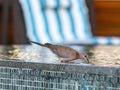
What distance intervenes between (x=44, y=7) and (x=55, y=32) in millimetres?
256

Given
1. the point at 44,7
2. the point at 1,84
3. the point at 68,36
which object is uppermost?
the point at 44,7

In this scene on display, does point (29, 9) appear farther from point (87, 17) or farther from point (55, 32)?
point (87, 17)

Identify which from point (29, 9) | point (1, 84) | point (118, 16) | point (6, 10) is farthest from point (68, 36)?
point (1, 84)

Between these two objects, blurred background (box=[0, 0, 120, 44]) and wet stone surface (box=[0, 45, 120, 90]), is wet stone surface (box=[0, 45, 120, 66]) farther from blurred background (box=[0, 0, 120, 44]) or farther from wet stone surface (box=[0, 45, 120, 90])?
blurred background (box=[0, 0, 120, 44])

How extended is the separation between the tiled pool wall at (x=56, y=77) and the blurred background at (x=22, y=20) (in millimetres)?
2563

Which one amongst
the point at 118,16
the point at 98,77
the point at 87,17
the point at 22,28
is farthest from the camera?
the point at 118,16

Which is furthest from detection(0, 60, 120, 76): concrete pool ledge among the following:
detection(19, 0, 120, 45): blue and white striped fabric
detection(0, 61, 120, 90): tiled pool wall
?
detection(19, 0, 120, 45): blue and white striped fabric

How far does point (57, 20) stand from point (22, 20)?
0.56m

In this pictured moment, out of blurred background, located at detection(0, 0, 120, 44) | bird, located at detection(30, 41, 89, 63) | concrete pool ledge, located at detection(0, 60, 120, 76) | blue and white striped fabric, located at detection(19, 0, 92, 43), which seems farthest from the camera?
blue and white striped fabric, located at detection(19, 0, 92, 43)

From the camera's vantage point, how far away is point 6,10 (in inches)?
190

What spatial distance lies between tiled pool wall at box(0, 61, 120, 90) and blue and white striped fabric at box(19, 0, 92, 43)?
2.58m

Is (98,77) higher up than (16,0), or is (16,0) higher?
(16,0)

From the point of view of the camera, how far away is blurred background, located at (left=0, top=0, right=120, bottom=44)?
4.07 m

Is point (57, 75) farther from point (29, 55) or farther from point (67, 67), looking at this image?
point (29, 55)
